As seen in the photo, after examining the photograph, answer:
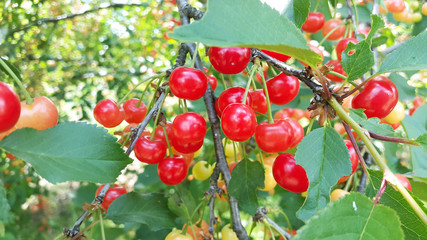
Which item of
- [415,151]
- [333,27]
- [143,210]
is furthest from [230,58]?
[333,27]

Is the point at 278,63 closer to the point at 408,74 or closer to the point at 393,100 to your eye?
the point at 393,100

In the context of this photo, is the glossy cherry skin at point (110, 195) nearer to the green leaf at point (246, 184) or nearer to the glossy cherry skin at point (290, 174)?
the green leaf at point (246, 184)

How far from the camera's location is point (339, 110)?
0.72 meters

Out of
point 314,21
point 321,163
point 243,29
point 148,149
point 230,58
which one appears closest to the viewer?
point 243,29

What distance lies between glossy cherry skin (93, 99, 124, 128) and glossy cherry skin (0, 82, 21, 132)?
452mm

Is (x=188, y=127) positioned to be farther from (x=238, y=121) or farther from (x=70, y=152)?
(x=70, y=152)

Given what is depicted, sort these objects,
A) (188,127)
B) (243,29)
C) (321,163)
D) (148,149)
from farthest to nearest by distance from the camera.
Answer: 1. (148,149)
2. (188,127)
3. (321,163)
4. (243,29)

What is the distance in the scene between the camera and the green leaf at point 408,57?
Result: 2.30 ft

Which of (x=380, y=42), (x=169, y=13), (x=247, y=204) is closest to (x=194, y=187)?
(x=247, y=204)

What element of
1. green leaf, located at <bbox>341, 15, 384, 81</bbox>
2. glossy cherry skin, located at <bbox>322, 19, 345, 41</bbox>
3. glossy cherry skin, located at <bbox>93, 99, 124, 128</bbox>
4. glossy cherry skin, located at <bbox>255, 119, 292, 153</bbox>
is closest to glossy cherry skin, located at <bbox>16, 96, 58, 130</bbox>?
glossy cherry skin, located at <bbox>93, 99, 124, 128</bbox>

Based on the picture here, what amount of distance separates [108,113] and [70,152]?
0.38 m

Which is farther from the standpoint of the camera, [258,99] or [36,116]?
[258,99]

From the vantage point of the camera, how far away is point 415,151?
1.36 meters

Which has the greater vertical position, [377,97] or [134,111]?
[377,97]
